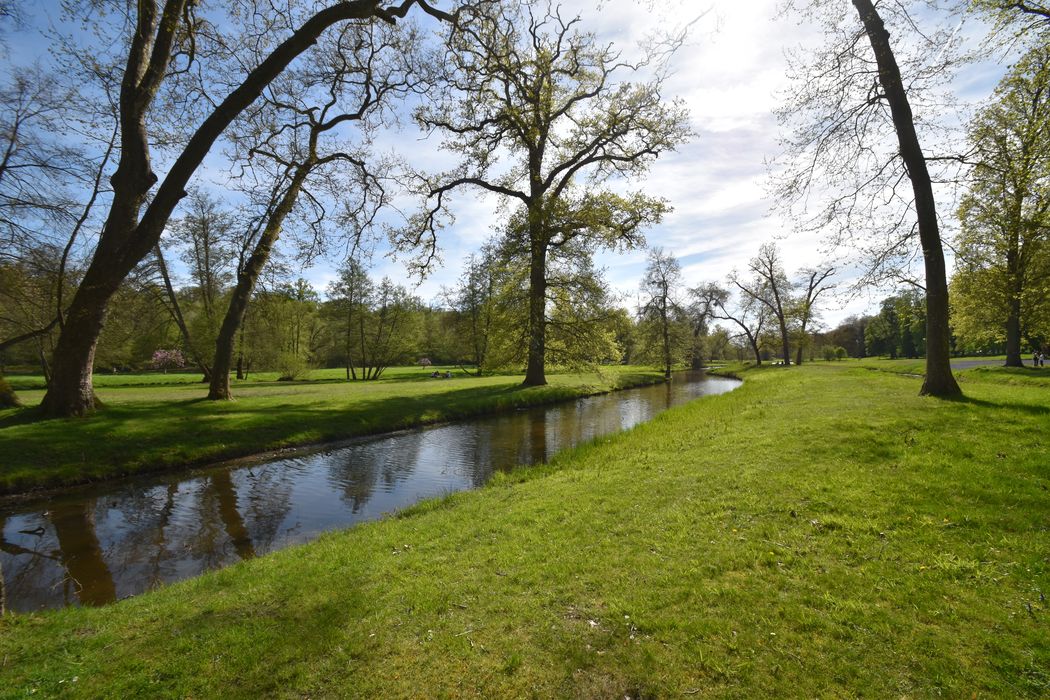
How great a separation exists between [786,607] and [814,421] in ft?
24.3

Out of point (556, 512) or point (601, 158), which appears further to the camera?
point (601, 158)

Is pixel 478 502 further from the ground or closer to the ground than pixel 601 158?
closer to the ground

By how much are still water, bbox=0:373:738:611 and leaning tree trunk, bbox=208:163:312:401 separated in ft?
23.9

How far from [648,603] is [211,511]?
8869 millimetres

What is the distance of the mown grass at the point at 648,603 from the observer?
10.0 feet

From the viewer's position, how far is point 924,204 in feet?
36.8


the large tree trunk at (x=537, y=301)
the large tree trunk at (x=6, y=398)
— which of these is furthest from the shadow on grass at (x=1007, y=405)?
the large tree trunk at (x=6, y=398)

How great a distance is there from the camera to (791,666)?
118 inches

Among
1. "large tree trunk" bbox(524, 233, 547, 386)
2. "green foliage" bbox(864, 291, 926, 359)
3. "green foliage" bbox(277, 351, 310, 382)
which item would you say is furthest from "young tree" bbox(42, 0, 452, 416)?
"green foliage" bbox(864, 291, 926, 359)

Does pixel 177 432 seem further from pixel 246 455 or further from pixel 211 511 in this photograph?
pixel 211 511

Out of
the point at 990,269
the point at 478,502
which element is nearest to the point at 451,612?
the point at 478,502

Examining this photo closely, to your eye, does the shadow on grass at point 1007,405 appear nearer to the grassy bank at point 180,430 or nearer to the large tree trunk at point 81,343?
the grassy bank at point 180,430

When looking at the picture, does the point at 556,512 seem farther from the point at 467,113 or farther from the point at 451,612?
the point at 467,113

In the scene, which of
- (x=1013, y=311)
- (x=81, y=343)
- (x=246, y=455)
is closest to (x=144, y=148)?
(x=81, y=343)
